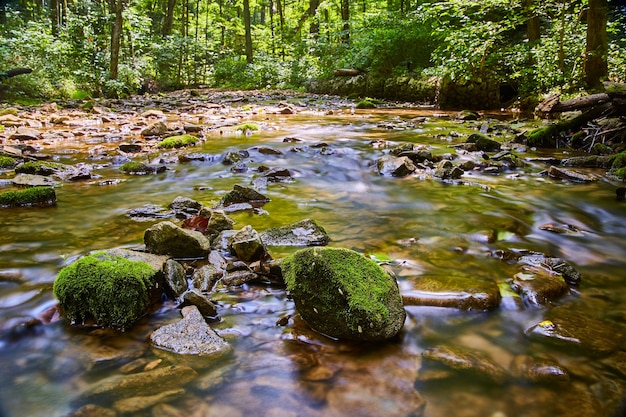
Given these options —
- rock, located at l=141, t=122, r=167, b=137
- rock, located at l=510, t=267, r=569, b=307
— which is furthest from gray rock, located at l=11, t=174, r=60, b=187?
rock, located at l=510, t=267, r=569, b=307

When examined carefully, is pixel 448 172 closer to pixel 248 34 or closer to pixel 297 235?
pixel 297 235

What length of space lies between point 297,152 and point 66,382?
21.1ft

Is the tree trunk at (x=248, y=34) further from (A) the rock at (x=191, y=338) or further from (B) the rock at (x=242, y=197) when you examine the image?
(A) the rock at (x=191, y=338)

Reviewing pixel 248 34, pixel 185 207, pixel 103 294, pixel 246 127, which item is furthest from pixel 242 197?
pixel 248 34

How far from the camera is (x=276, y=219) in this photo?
420cm

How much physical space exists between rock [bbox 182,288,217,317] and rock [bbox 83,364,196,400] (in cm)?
46

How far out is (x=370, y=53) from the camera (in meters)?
19.9

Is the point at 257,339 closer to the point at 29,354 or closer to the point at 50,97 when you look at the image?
the point at 29,354

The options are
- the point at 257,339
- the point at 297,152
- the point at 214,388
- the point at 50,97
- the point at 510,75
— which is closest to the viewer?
the point at 214,388

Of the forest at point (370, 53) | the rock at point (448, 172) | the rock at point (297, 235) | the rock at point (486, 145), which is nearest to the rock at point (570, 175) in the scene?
the rock at point (448, 172)

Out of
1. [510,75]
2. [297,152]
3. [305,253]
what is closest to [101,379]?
[305,253]

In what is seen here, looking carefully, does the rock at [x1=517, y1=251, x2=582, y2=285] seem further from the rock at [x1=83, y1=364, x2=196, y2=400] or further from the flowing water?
the rock at [x1=83, y1=364, x2=196, y2=400]

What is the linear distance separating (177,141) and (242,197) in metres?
4.69

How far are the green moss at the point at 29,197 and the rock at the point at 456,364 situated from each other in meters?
4.44
